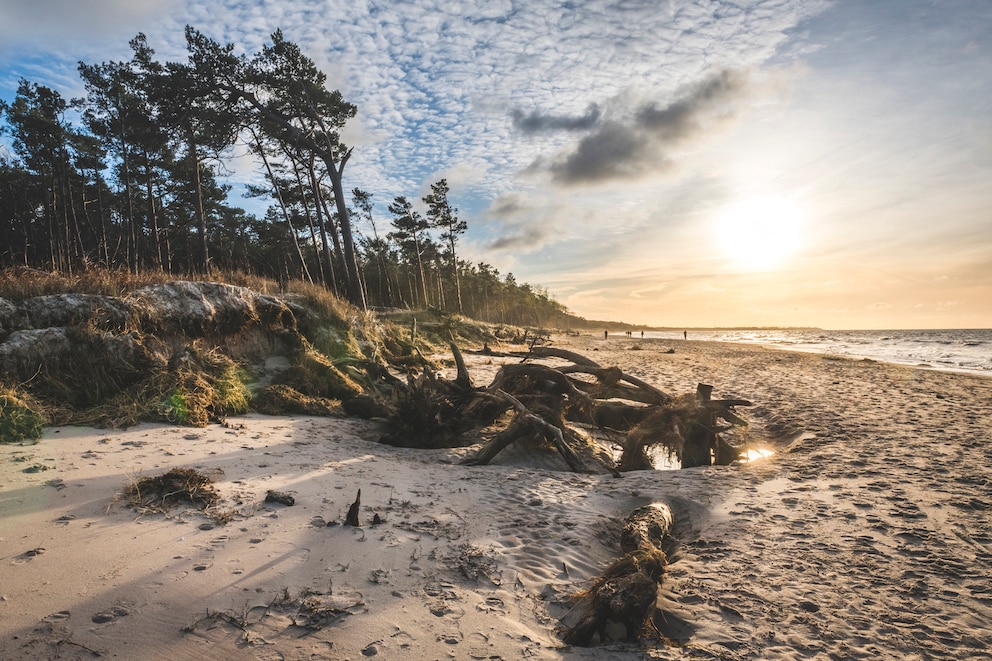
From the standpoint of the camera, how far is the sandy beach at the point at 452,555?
2625mm

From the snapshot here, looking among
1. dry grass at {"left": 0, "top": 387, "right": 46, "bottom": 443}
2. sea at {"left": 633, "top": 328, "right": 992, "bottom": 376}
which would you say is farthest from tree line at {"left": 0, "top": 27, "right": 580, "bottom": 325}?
sea at {"left": 633, "top": 328, "right": 992, "bottom": 376}

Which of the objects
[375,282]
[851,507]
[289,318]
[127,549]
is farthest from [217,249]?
[851,507]

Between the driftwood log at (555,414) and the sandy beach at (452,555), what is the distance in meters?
0.94

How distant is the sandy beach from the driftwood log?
0.94 meters

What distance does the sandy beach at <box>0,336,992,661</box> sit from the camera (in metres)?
2.62

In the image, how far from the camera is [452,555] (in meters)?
3.69

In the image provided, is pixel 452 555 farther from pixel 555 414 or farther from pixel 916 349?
pixel 916 349

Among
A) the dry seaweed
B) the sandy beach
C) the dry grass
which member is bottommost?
the sandy beach

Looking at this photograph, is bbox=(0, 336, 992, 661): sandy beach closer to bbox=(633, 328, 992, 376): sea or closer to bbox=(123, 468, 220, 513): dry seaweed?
bbox=(123, 468, 220, 513): dry seaweed

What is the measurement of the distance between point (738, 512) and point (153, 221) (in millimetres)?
30536

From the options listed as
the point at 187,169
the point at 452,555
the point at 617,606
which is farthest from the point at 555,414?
the point at 187,169

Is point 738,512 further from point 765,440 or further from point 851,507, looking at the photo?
point 765,440

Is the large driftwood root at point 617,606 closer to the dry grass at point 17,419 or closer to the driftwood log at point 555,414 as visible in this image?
the driftwood log at point 555,414

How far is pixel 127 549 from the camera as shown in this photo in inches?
124
